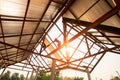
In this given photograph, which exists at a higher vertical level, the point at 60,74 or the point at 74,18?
the point at 74,18

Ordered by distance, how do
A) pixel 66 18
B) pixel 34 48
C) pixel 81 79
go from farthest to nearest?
1. pixel 81 79
2. pixel 34 48
3. pixel 66 18

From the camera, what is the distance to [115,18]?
5.26 m

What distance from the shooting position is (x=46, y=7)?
5.95 m

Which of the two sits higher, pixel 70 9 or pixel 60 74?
pixel 70 9

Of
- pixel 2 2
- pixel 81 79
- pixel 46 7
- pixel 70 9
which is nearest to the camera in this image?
pixel 2 2

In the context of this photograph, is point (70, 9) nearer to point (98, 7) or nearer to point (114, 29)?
point (98, 7)

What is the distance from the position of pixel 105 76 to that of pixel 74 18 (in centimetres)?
2093

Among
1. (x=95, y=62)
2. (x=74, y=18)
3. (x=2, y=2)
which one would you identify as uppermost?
(x=74, y=18)

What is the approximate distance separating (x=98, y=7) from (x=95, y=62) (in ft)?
30.5

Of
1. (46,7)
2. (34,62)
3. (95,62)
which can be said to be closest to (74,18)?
(46,7)

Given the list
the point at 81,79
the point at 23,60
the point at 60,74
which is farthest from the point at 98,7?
the point at 60,74

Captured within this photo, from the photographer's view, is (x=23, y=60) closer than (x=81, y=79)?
Yes

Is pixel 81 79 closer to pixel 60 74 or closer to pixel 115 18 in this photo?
pixel 60 74

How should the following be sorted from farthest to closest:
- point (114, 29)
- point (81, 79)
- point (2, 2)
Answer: point (81, 79) < point (114, 29) < point (2, 2)
